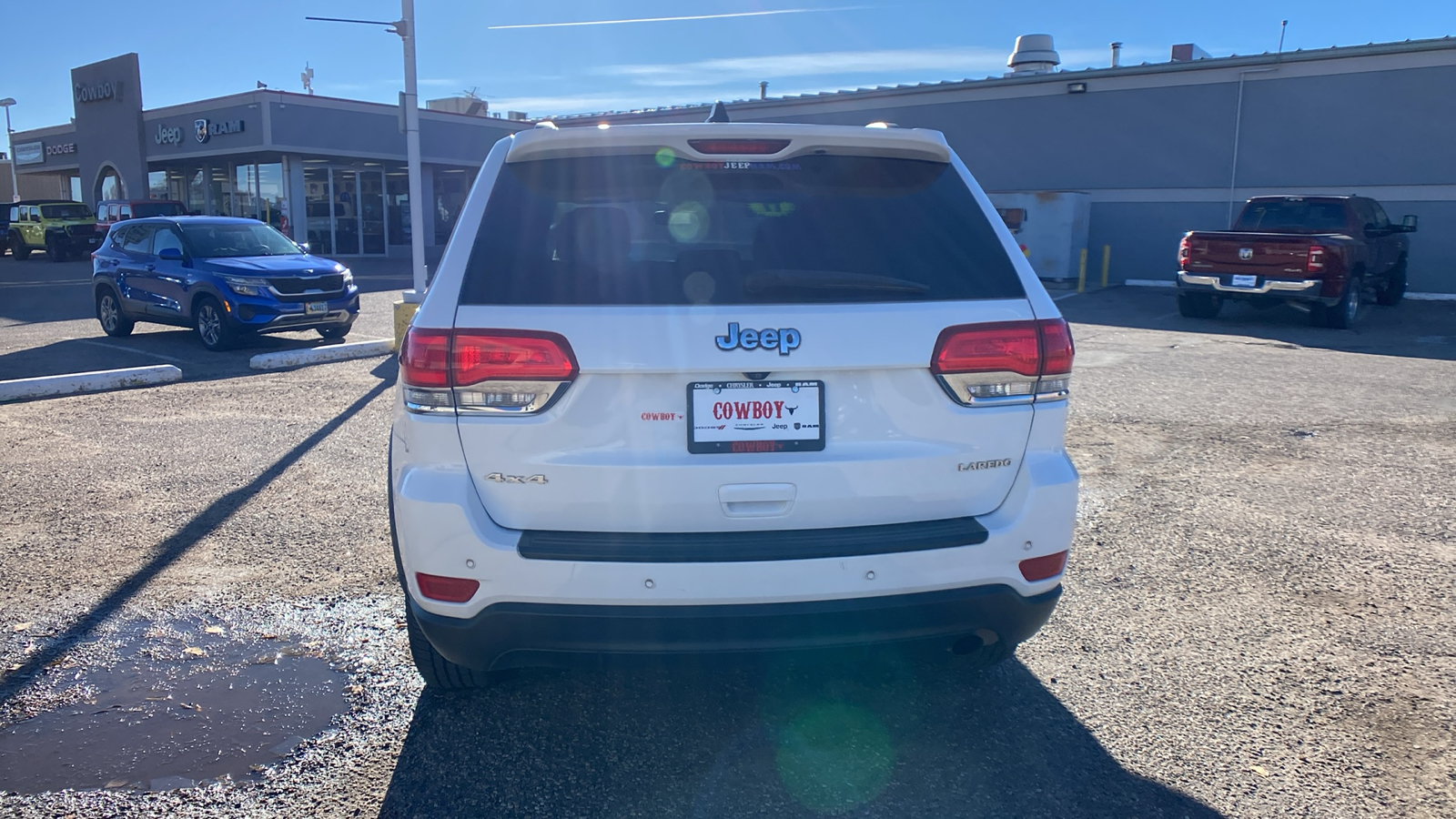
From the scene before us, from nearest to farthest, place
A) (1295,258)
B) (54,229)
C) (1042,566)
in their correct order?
1. (1042,566)
2. (1295,258)
3. (54,229)

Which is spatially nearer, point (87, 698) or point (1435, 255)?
point (87, 698)

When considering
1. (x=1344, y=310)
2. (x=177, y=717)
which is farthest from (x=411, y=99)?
(x=1344, y=310)

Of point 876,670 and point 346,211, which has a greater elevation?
point 346,211

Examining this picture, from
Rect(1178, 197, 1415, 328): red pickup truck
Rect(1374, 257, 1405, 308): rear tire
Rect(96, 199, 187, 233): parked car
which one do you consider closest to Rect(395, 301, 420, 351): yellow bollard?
Rect(1178, 197, 1415, 328): red pickup truck

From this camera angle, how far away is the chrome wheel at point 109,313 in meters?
14.0

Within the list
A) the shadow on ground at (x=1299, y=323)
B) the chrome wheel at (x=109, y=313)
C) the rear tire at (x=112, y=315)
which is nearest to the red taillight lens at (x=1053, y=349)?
the shadow on ground at (x=1299, y=323)

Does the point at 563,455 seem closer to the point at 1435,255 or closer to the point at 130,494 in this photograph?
the point at 130,494

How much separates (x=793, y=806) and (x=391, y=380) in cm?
828

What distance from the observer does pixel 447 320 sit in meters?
2.82

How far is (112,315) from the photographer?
553 inches

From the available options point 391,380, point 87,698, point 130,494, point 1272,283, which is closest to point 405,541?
point 87,698

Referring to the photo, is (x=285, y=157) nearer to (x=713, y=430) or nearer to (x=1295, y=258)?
(x=1295, y=258)

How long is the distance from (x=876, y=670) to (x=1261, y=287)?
13.7 m

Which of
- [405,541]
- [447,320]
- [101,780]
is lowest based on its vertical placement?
[101,780]
